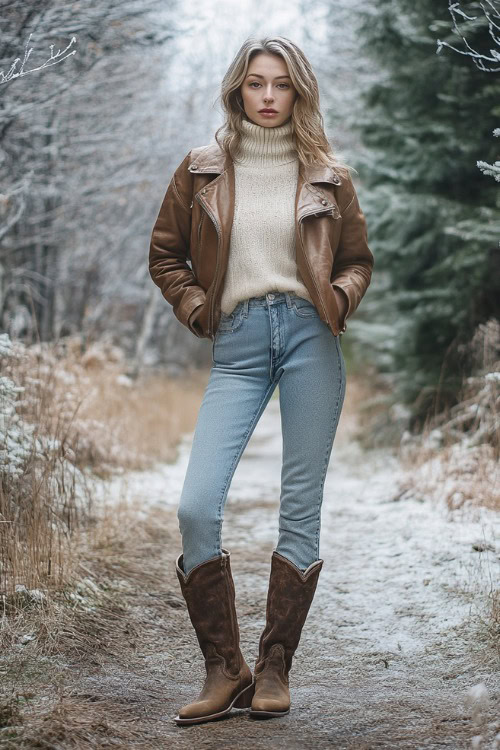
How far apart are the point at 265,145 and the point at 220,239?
16.0 inches

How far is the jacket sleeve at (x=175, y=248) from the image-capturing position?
2.90 m

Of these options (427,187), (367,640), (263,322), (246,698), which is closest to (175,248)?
(263,322)

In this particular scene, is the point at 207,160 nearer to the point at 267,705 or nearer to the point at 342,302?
the point at 342,302

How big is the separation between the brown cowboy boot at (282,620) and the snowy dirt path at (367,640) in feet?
0.45

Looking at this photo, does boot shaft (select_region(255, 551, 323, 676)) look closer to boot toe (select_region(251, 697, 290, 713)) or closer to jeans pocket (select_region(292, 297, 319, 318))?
boot toe (select_region(251, 697, 290, 713))

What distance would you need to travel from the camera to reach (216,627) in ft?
8.81

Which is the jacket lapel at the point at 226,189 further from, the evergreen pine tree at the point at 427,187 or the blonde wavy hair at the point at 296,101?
the evergreen pine tree at the point at 427,187

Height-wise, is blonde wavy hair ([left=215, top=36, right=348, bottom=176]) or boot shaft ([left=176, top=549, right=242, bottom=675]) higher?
blonde wavy hair ([left=215, top=36, right=348, bottom=176])

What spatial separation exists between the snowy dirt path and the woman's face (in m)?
1.98

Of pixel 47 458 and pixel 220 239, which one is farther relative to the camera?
pixel 47 458

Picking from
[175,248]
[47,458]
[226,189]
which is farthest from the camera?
[47,458]

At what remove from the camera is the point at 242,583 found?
4430mm

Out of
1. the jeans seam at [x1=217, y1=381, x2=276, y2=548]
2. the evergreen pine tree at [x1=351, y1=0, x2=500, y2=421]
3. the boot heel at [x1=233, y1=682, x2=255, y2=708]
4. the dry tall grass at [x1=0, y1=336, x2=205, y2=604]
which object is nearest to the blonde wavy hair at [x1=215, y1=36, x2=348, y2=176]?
the jeans seam at [x1=217, y1=381, x2=276, y2=548]

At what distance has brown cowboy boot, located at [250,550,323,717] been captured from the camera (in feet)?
9.05
